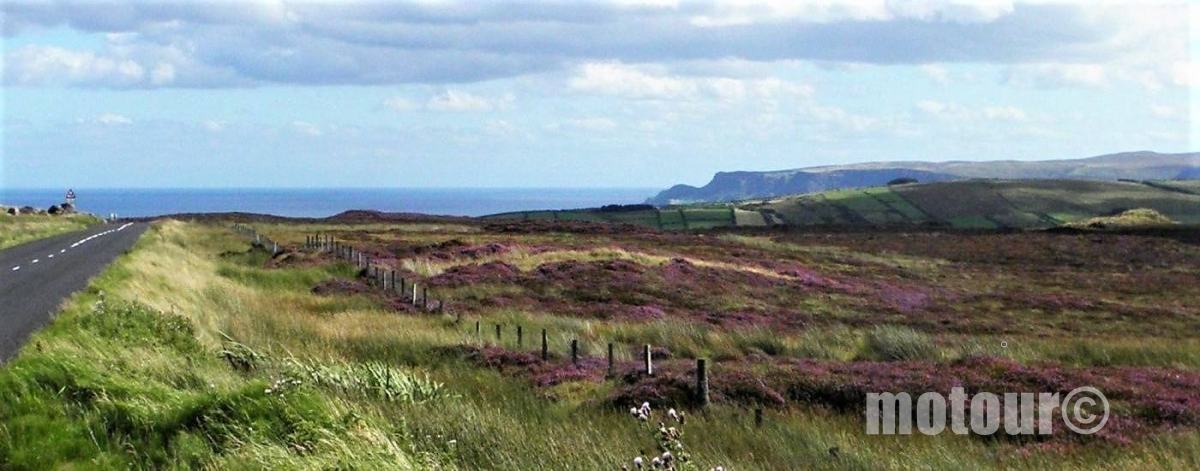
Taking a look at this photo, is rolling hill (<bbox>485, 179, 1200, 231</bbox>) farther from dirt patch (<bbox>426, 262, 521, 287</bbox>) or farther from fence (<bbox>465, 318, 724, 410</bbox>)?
fence (<bbox>465, 318, 724, 410</bbox>)

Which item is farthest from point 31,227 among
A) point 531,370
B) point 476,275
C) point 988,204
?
point 988,204

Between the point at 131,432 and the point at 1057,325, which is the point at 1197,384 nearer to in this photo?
the point at 131,432

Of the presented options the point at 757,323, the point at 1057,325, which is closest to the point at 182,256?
the point at 757,323

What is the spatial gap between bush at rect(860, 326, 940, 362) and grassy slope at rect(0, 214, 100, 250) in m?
39.2

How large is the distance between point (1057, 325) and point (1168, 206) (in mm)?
131985

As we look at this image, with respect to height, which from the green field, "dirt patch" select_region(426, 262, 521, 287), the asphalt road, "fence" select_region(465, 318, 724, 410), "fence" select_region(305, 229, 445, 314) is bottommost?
the green field

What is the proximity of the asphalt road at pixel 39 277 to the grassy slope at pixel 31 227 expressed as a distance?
511cm

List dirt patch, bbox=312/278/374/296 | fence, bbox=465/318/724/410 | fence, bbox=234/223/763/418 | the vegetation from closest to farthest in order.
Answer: fence, bbox=465/318/724/410
fence, bbox=234/223/763/418
dirt patch, bbox=312/278/374/296
the vegetation

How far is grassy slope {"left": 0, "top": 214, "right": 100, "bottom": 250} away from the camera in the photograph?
186ft

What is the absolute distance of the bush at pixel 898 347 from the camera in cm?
2174

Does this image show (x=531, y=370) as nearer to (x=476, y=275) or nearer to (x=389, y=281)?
(x=389, y=281)

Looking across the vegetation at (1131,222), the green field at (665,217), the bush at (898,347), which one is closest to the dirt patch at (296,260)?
the bush at (898,347)

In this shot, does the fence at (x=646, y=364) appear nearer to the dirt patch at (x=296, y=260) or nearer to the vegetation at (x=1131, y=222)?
the dirt patch at (x=296, y=260)

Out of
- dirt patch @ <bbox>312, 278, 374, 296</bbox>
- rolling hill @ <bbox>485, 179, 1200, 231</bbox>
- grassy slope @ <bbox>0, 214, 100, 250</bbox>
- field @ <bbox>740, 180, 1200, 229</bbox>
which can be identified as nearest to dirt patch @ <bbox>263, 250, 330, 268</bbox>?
dirt patch @ <bbox>312, 278, 374, 296</bbox>
